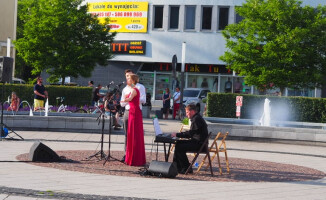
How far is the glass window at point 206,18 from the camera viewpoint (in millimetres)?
51312

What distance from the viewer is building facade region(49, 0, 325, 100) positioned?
51125 millimetres

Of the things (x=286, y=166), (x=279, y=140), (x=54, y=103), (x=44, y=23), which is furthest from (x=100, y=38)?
(x=286, y=166)

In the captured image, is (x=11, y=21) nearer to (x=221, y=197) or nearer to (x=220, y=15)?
(x=220, y=15)

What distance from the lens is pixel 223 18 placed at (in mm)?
51125

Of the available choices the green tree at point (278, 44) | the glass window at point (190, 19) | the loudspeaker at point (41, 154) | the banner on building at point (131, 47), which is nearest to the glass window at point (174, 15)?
the glass window at point (190, 19)

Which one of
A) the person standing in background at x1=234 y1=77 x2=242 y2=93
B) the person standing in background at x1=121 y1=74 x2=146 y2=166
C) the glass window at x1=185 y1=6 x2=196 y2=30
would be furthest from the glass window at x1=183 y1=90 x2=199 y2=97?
the person standing in background at x1=121 y1=74 x2=146 y2=166

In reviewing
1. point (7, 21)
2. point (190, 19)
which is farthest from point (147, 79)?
point (7, 21)

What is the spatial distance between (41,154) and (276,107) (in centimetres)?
1854

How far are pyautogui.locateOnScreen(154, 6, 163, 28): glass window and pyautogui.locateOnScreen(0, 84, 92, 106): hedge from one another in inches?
904

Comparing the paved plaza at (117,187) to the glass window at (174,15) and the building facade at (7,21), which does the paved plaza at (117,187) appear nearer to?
the building facade at (7,21)

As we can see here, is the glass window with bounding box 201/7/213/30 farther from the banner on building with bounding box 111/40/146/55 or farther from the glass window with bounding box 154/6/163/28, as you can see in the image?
the banner on building with bounding box 111/40/146/55

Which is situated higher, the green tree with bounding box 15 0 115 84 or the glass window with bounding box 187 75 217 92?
the green tree with bounding box 15 0 115 84

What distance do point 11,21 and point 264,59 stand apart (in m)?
20.1

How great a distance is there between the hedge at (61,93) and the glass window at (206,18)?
74.6 ft
